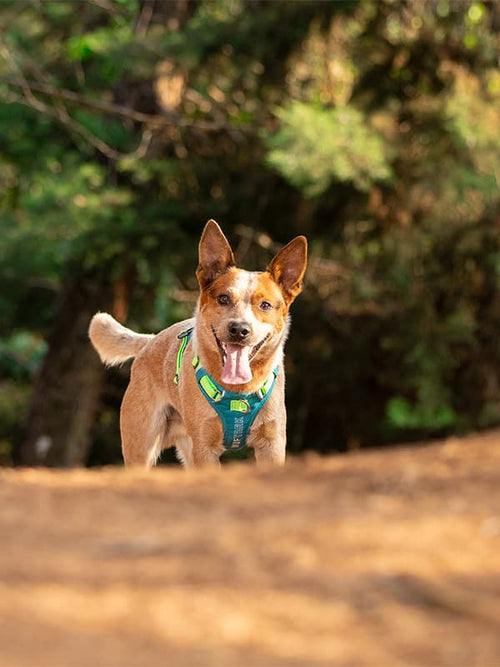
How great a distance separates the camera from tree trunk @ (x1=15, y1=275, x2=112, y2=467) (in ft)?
51.1

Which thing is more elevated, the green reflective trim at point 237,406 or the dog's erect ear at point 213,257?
the dog's erect ear at point 213,257

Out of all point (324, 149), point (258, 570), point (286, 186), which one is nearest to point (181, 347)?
point (258, 570)

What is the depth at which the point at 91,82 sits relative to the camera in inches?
634

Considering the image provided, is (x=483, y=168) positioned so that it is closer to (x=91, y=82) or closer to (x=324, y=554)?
(x=91, y=82)

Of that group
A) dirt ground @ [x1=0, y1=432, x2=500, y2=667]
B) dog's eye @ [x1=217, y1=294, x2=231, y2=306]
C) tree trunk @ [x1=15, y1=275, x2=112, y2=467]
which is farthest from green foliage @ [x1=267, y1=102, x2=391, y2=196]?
dirt ground @ [x1=0, y1=432, x2=500, y2=667]

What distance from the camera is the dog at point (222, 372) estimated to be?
6.95m

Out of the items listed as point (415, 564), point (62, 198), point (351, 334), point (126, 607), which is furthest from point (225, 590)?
point (351, 334)

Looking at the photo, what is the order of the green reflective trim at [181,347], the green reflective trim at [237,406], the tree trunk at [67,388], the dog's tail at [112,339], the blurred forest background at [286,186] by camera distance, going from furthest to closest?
the tree trunk at [67,388] → the blurred forest background at [286,186] → the dog's tail at [112,339] → the green reflective trim at [181,347] → the green reflective trim at [237,406]

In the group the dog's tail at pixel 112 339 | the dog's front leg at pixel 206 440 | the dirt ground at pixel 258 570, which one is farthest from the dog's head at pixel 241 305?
the dirt ground at pixel 258 570

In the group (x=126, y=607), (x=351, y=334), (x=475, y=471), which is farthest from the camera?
(x=351, y=334)

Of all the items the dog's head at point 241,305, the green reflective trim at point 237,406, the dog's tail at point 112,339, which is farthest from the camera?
the dog's tail at point 112,339

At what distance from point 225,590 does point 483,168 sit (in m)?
10.8

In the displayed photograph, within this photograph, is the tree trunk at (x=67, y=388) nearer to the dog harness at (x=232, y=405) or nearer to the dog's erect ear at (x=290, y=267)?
the dog's erect ear at (x=290, y=267)

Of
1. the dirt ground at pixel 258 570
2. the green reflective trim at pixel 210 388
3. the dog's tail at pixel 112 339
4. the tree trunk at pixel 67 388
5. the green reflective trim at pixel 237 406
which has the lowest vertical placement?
the dirt ground at pixel 258 570
